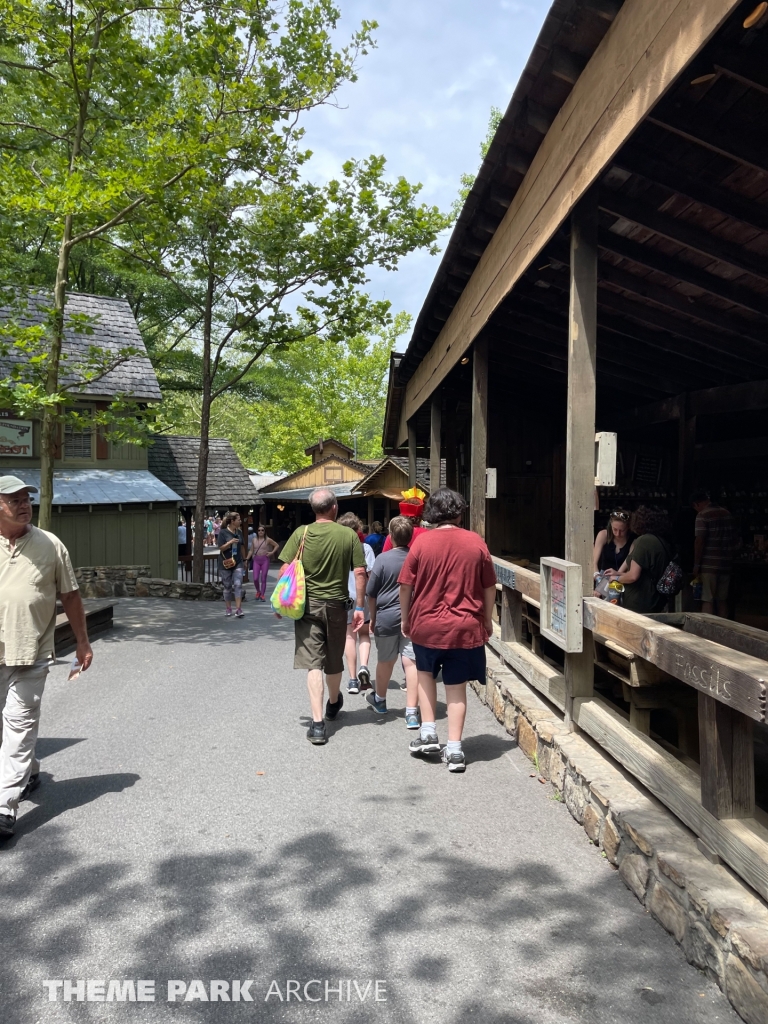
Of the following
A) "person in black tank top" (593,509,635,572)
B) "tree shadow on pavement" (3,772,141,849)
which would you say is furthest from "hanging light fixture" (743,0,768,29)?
"tree shadow on pavement" (3,772,141,849)

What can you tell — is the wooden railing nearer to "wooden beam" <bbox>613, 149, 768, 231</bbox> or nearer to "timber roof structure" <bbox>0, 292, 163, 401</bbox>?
"wooden beam" <bbox>613, 149, 768, 231</bbox>

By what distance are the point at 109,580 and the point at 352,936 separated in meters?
15.0

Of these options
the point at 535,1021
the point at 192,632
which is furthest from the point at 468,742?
the point at 192,632

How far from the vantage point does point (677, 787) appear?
3.20 metres

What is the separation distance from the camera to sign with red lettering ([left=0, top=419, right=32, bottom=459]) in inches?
712

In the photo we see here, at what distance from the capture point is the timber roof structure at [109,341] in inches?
746

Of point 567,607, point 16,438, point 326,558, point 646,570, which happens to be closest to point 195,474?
point 16,438

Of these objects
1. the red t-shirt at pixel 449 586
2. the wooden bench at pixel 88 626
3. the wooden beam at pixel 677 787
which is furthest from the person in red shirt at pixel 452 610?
the wooden bench at pixel 88 626

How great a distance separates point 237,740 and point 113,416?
7.99m

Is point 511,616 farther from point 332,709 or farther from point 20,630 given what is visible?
point 20,630

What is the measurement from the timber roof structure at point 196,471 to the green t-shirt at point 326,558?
60.4 feet

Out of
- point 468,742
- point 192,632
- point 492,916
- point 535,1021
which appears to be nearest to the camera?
point 535,1021

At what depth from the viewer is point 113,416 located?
12.0m

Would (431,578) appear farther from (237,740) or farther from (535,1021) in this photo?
(535,1021)
